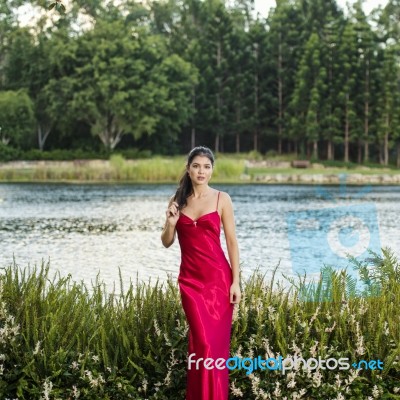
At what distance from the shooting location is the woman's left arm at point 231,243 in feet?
15.1

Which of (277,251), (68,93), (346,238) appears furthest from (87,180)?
(277,251)

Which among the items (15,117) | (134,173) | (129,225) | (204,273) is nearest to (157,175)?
(134,173)

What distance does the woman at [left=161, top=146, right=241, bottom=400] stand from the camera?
4504 millimetres

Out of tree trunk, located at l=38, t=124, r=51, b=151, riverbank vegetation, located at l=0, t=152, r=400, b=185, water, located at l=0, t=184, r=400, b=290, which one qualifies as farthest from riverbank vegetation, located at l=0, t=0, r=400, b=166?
water, located at l=0, t=184, r=400, b=290

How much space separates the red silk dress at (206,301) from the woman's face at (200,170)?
7.9 inches

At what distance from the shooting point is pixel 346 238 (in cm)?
1967

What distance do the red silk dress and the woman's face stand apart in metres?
0.20

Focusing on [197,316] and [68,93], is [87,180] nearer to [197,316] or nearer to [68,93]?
[68,93]

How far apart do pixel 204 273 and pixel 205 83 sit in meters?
54.2

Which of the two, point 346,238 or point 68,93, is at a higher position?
point 68,93

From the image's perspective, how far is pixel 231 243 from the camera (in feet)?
15.5

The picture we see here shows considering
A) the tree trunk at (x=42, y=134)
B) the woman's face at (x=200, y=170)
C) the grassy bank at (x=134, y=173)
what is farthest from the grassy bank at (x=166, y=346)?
the tree trunk at (x=42, y=134)

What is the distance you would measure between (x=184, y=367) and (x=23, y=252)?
35.8 feet

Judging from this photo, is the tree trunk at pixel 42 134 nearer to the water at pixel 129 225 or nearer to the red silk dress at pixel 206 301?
the water at pixel 129 225
